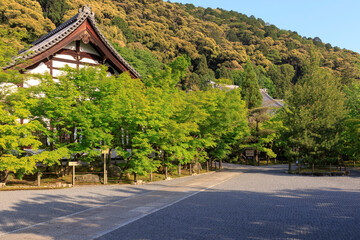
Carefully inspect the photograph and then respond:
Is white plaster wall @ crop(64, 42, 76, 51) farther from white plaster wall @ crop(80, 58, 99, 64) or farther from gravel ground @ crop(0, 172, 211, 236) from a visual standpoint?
gravel ground @ crop(0, 172, 211, 236)

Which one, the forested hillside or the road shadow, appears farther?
the forested hillside

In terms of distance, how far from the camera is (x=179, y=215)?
9852mm

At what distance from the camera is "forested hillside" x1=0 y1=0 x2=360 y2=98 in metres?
58.8

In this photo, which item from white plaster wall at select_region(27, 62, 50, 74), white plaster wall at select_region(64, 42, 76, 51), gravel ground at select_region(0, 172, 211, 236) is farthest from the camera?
white plaster wall at select_region(64, 42, 76, 51)

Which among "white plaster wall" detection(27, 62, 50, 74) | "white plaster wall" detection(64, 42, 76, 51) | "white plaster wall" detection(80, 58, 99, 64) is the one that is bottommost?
"white plaster wall" detection(27, 62, 50, 74)

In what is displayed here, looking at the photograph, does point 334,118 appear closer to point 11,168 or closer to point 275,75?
point 11,168

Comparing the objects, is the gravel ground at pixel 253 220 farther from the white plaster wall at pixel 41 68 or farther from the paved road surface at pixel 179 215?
the white plaster wall at pixel 41 68

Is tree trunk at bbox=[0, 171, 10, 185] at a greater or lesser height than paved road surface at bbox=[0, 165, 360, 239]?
greater

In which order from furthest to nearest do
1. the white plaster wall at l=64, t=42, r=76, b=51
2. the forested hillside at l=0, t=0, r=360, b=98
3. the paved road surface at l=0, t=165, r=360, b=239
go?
the forested hillside at l=0, t=0, r=360, b=98 < the white plaster wall at l=64, t=42, r=76, b=51 < the paved road surface at l=0, t=165, r=360, b=239

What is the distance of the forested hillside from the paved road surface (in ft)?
133

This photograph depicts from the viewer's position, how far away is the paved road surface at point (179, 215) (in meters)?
7.71

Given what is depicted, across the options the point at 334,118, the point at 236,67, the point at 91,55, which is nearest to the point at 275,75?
the point at 236,67

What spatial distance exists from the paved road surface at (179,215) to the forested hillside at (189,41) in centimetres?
4065

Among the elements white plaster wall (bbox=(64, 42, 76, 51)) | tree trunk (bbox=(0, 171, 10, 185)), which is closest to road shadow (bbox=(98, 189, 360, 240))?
tree trunk (bbox=(0, 171, 10, 185))
